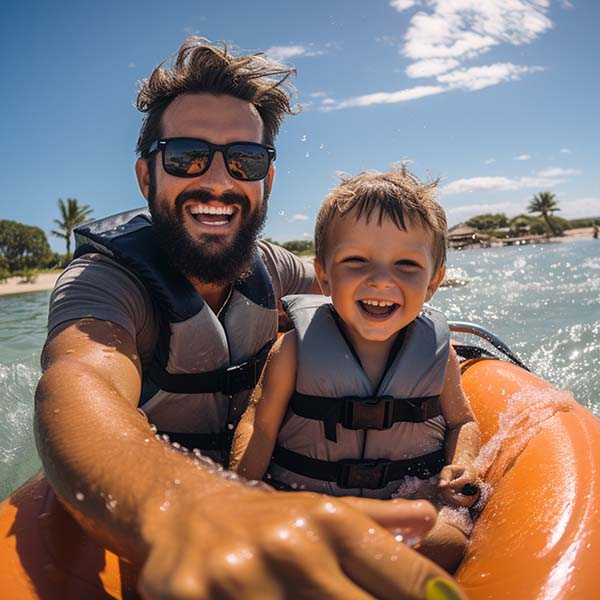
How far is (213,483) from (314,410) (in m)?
1.28

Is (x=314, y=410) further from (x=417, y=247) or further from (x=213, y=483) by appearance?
(x=213, y=483)

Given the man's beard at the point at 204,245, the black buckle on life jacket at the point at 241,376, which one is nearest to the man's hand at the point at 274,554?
the black buckle on life jacket at the point at 241,376

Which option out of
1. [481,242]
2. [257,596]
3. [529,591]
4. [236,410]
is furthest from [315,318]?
[481,242]

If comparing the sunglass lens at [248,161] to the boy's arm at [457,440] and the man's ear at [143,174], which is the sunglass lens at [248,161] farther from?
the boy's arm at [457,440]

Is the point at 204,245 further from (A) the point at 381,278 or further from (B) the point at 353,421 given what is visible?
(B) the point at 353,421

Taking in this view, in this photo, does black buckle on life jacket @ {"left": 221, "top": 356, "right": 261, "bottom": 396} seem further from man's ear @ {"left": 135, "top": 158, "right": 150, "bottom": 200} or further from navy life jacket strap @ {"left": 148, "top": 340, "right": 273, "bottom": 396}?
man's ear @ {"left": 135, "top": 158, "right": 150, "bottom": 200}

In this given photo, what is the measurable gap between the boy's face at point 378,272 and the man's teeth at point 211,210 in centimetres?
70

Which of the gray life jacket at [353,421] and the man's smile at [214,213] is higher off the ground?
the man's smile at [214,213]

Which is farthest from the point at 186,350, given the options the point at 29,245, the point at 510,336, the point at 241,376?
the point at 29,245

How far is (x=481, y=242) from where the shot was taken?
46625 mm

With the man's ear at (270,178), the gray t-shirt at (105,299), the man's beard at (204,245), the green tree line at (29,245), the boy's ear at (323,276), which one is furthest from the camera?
the green tree line at (29,245)

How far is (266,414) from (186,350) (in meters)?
0.43

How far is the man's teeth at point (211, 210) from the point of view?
2.52 metres

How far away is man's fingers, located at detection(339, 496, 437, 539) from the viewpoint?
29.6 inches
